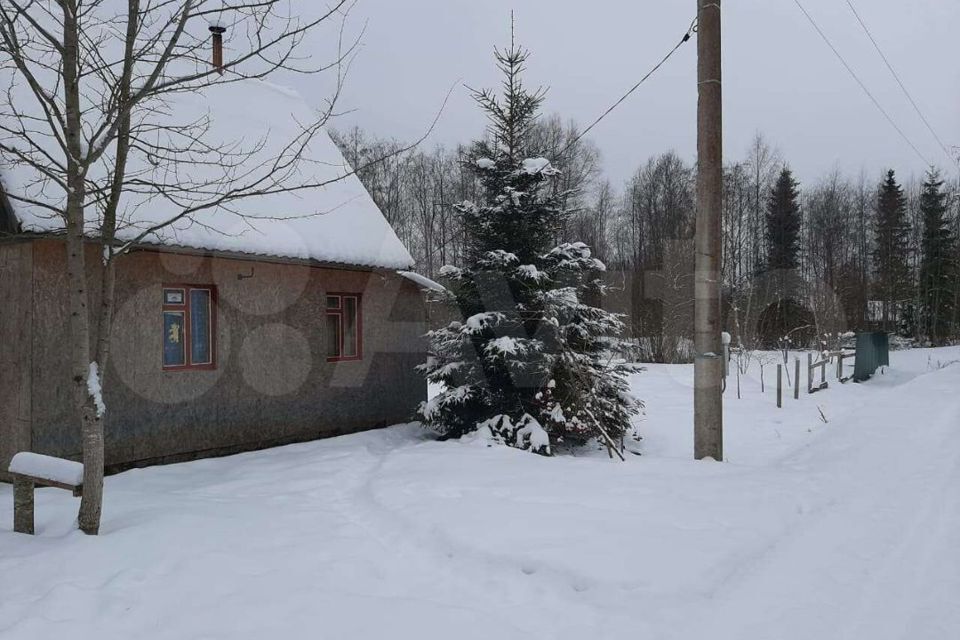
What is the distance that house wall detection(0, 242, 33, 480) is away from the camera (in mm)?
7199

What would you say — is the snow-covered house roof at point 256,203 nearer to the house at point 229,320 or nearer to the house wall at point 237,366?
the house at point 229,320

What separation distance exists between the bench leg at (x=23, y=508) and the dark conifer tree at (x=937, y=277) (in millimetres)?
44142

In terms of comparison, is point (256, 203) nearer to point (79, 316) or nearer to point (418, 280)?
point (418, 280)

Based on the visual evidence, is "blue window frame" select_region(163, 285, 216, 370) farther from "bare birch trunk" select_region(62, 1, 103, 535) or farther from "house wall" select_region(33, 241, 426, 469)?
"bare birch trunk" select_region(62, 1, 103, 535)

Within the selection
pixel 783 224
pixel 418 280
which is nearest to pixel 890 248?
pixel 783 224

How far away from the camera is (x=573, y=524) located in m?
5.27

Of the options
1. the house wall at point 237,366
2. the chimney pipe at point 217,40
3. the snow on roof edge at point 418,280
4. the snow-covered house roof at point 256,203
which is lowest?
the house wall at point 237,366

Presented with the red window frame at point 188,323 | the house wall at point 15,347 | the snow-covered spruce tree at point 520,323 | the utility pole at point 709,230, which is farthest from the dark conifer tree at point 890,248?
the house wall at point 15,347

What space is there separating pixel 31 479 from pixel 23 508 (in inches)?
10.3

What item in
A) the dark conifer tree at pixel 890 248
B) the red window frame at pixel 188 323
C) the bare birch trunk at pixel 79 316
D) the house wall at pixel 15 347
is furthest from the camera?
the dark conifer tree at pixel 890 248

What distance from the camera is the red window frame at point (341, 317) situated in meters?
10.9

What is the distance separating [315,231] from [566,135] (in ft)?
101

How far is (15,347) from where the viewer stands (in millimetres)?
7238

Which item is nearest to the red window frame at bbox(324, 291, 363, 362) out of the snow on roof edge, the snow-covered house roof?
the snow-covered house roof
